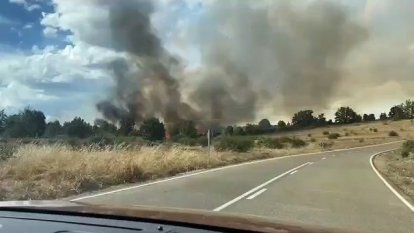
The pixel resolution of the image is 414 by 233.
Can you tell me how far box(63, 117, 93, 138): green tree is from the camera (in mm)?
42138

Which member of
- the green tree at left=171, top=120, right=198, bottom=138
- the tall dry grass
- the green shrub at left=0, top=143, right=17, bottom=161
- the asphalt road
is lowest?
the asphalt road

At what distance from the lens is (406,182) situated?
22.1 meters

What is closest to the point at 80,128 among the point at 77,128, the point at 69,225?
the point at 77,128

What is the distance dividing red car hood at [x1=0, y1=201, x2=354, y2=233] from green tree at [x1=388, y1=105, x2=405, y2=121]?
153822mm

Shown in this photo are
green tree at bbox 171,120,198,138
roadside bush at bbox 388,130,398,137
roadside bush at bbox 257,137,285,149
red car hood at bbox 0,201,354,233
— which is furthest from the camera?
roadside bush at bbox 388,130,398,137

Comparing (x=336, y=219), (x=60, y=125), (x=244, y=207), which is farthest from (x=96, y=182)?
(x=60, y=125)

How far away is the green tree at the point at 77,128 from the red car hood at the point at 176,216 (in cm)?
3824

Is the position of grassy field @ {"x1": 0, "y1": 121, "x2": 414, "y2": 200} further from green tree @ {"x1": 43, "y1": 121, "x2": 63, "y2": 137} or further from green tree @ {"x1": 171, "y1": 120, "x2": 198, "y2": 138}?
green tree @ {"x1": 171, "y1": 120, "x2": 198, "y2": 138}

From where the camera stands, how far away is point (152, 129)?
169 ft

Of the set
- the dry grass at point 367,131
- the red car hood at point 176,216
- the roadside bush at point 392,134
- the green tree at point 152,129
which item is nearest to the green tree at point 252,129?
the dry grass at point 367,131

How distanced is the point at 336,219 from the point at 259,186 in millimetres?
6982

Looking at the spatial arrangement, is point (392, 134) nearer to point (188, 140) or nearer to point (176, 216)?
point (188, 140)

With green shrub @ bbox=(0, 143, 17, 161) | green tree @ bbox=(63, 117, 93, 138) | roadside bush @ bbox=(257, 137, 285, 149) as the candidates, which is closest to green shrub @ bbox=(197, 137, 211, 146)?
green tree @ bbox=(63, 117, 93, 138)

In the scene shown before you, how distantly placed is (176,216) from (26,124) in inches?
1574
